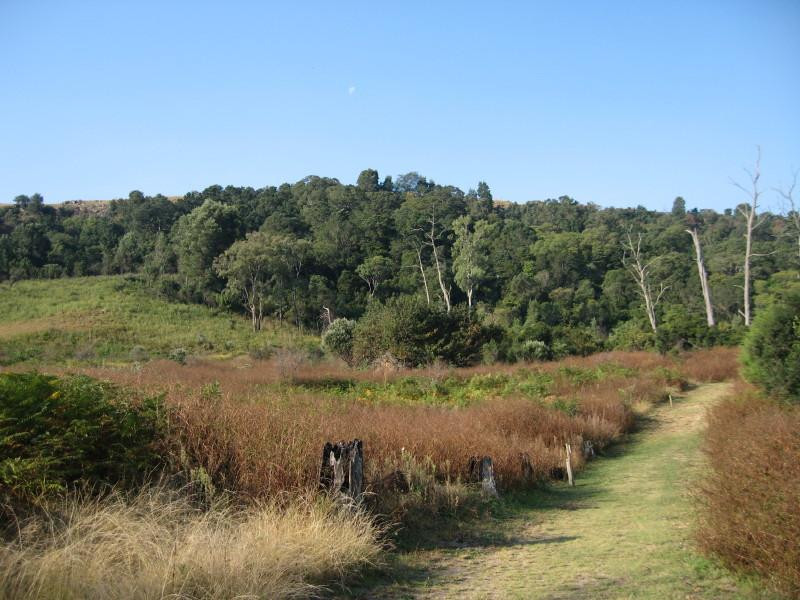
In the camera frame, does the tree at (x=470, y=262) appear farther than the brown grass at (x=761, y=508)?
Yes

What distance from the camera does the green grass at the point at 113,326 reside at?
41062mm

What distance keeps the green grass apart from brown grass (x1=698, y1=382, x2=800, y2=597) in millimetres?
33527

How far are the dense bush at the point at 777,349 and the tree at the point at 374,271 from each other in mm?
55914

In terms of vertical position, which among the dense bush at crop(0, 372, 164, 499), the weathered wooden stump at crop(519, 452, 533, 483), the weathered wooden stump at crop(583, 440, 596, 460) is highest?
the dense bush at crop(0, 372, 164, 499)

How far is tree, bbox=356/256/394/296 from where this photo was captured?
226 ft

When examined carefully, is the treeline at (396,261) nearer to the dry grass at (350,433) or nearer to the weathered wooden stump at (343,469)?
the dry grass at (350,433)

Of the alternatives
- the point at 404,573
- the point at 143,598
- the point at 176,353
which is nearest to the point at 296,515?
the point at 404,573

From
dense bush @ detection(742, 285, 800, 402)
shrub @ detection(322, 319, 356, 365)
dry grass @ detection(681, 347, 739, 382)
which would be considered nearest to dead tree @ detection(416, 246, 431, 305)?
shrub @ detection(322, 319, 356, 365)

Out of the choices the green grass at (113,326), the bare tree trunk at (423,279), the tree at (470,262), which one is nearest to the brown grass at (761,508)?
the green grass at (113,326)

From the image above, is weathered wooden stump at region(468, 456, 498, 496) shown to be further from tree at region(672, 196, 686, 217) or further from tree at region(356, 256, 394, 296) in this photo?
tree at region(672, 196, 686, 217)

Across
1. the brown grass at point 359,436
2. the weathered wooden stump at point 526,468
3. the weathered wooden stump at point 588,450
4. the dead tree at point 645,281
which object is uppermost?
the dead tree at point 645,281

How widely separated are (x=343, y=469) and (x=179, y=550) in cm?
205

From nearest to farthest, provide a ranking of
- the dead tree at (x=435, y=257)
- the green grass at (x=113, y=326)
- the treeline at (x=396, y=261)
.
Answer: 1. the green grass at (x=113, y=326)
2. the treeline at (x=396, y=261)
3. the dead tree at (x=435, y=257)

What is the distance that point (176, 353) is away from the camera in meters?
36.5
